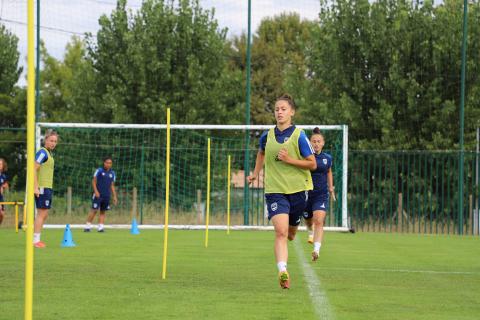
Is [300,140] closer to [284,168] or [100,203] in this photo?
[284,168]

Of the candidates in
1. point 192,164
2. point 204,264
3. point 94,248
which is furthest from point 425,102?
point 204,264

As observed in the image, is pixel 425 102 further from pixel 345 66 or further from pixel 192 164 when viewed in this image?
pixel 192 164

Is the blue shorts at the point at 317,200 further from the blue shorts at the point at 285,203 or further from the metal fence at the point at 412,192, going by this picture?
the metal fence at the point at 412,192

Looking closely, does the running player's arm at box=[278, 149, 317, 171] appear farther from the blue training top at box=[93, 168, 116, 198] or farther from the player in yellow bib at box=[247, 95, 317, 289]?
the blue training top at box=[93, 168, 116, 198]

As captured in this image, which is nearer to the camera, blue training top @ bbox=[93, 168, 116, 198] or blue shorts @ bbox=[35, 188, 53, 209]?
blue shorts @ bbox=[35, 188, 53, 209]

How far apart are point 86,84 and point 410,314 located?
24955 mm

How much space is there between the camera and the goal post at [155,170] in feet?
86.8

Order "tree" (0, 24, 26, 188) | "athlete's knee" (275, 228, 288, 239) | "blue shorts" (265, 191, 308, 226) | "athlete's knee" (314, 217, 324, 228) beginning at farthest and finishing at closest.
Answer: "tree" (0, 24, 26, 188) → "athlete's knee" (314, 217, 324, 228) → "blue shorts" (265, 191, 308, 226) → "athlete's knee" (275, 228, 288, 239)

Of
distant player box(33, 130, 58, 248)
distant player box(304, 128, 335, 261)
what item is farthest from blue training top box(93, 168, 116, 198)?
distant player box(304, 128, 335, 261)

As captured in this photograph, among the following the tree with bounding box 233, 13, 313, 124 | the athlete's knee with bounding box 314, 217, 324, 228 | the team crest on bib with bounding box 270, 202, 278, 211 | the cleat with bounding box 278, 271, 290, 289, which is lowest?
the cleat with bounding box 278, 271, 290, 289

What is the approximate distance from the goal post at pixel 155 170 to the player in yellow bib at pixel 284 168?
51.9 feet

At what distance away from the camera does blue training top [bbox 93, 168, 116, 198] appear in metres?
22.5

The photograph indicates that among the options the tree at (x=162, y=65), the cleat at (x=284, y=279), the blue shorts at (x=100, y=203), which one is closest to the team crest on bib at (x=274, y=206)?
the cleat at (x=284, y=279)

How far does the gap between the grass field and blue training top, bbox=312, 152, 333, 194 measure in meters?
1.10
